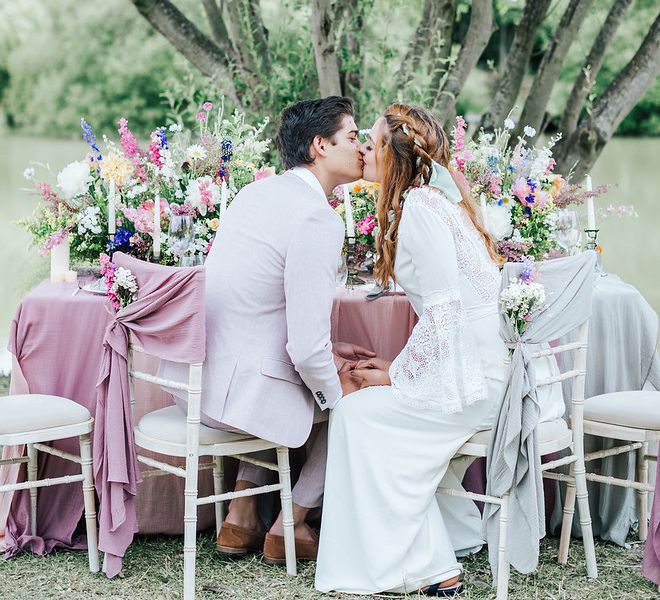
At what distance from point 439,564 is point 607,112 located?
3.92 metres

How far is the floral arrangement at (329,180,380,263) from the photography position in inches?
158

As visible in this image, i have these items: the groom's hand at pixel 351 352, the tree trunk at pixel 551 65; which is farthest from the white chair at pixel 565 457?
the tree trunk at pixel 551 65

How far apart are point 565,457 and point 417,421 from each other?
563mm

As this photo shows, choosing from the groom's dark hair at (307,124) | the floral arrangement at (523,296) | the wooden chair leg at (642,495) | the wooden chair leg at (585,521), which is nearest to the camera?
the floral arrangement at (523,296)

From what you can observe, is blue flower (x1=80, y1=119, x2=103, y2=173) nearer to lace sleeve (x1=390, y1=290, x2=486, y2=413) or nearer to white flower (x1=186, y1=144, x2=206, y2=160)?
white flower (x1=186, y1=144, x2=206, y2=160)

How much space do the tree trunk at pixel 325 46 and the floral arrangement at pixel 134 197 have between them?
59.4 inches

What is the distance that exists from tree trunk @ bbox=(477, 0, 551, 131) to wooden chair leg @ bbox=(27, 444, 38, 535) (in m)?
3.91

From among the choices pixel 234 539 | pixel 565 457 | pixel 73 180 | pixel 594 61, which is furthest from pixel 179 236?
pixel 594 61

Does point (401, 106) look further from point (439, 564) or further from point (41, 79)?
point (41, 79)

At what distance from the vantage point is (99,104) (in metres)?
26.2

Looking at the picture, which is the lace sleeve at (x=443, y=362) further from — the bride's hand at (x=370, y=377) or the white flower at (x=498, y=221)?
the white flower at (x=498, y=221)

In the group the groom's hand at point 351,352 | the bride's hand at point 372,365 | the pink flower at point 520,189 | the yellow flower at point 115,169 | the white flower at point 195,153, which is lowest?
the bride's hand at point 372,365

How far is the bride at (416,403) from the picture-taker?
10.5ft

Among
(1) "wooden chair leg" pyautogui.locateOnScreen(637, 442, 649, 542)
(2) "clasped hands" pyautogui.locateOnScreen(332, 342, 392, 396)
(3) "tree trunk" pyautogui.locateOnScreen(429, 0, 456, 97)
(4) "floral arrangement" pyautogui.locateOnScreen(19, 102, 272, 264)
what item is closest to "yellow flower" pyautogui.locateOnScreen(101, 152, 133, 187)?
(4) "floral arrangement" pyautogui.locateOnScreen(19, 102, 272, 264)
